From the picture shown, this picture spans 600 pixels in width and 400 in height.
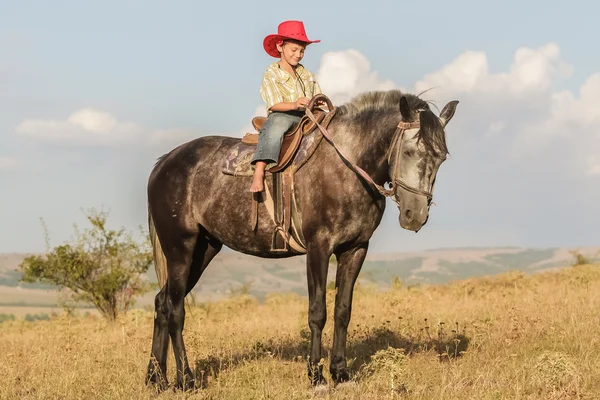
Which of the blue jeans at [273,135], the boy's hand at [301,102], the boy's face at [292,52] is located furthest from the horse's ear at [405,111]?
the boy's face at [292,52]

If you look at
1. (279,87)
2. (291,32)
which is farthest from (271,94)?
(291,32)

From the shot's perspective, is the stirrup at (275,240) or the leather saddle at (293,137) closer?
the leather saddle at (293,137)

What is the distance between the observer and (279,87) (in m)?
7.73

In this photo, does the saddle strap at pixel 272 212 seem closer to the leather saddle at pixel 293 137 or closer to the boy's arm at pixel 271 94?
the leather saddle at pixel 293 137

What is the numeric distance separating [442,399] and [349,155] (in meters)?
2.68

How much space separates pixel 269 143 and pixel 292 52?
1142 mm

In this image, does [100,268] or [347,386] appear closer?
[347,386]

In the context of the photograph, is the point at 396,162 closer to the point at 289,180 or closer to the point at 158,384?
the point at 289,180

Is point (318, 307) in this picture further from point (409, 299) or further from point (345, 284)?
point (409, 299)

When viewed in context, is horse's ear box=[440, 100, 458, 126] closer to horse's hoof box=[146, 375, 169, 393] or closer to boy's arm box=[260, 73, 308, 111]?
boy's arm box=[260, 73, 308, 111]

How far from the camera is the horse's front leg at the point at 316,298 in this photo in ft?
23.5

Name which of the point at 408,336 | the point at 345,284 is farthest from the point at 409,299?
the point at 345,284

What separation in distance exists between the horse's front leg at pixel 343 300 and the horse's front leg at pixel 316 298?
0.30 metres

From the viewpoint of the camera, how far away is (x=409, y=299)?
15.5m
